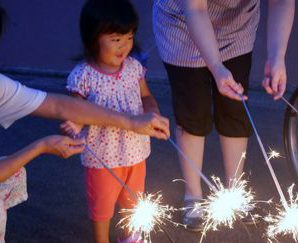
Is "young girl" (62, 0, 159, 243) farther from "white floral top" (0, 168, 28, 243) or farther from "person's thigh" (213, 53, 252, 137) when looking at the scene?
"person's thigh" (213, 53, 252, 137)

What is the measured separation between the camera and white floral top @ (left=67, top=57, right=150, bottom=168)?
1931mm

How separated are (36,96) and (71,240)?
910mm

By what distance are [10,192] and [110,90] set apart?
522 millimetres

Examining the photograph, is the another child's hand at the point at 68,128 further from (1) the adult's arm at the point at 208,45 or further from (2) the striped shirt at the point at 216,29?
(2) the striped shirt at the point at 216,29

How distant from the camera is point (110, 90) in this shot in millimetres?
1948

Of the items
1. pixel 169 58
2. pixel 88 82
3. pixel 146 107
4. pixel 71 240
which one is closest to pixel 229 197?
pixel 146 107

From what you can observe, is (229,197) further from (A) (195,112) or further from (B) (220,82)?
(A) (195,112)

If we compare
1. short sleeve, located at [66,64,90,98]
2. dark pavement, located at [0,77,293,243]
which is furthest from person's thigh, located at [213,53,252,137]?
short sleeve, located at [66,64,90,98]

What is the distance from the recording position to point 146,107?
2.04 meters

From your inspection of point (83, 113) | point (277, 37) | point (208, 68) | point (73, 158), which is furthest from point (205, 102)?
point (73, 158)

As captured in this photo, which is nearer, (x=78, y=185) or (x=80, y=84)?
(x=80, y=84)

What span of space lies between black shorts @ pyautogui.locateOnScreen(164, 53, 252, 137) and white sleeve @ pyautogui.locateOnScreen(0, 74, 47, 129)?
29.7 inches

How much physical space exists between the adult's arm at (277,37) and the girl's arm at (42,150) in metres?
0.71

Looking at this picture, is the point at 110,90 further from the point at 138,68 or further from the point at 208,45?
the point at 208,45
